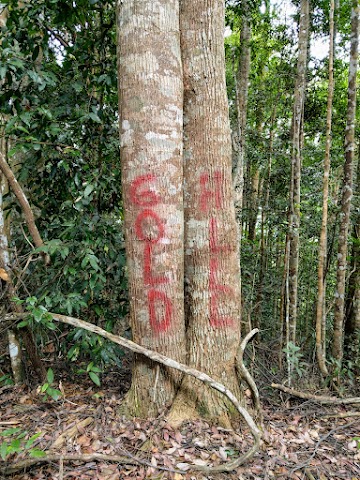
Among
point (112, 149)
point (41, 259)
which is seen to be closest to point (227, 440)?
point (41, 259)

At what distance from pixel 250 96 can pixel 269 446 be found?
641 centimetres

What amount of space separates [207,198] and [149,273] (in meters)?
0.71

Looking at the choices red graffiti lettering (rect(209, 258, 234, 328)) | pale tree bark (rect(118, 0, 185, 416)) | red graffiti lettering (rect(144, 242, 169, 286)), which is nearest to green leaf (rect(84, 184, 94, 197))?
pale tree bark (rect(118, 0, 185, 416))

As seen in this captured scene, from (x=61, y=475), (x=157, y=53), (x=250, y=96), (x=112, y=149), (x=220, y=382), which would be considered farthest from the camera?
(x=250, y=96)

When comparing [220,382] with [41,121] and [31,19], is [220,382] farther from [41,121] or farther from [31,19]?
[31,19]

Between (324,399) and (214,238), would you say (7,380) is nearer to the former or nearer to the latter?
(214,238)

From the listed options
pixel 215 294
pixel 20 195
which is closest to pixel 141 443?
pixel 215 294

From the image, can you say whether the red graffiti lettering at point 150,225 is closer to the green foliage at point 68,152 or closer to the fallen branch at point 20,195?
the green foliage at point 68,152

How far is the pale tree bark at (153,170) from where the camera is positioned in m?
2.36

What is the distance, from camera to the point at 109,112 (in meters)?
3.55

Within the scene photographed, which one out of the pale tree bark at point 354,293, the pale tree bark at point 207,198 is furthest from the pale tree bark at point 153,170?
the pale tree bark at point 354,293

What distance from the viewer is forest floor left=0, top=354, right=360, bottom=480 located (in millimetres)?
2107

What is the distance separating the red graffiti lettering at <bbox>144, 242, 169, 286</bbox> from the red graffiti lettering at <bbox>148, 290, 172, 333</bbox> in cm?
7

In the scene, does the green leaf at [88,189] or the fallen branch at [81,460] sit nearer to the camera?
the fallen branch at [81,460]
